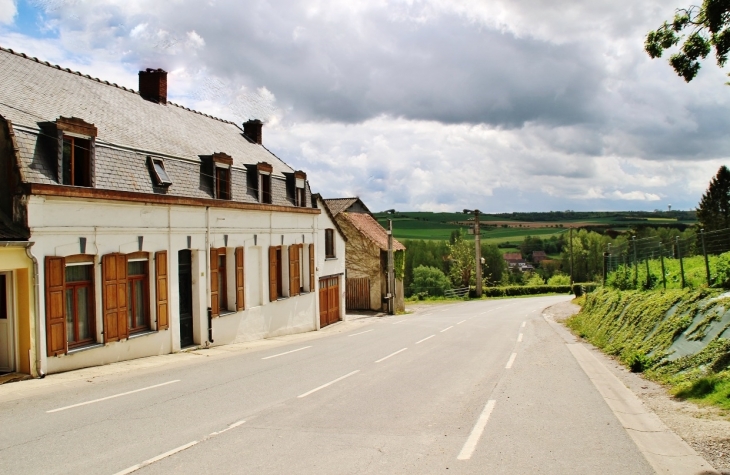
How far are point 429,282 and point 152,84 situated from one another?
209 feet

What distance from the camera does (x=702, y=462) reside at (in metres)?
7.39

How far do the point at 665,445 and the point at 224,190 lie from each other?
16773 millimetres

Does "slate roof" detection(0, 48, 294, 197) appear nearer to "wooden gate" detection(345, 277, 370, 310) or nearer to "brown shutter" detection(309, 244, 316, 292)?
"brown shutter" detection(309, 244, 316, 292)

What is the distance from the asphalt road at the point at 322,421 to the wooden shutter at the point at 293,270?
10.8m

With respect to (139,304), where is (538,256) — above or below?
below

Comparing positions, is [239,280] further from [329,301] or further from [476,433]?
[476,433]

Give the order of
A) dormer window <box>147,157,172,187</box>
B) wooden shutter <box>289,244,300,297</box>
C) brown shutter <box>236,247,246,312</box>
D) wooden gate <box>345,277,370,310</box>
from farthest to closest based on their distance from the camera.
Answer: wooden gate <box>345,277,370,310</box> → wooden shutter <box>289,244,300,297</box> → brown shutter <box>236,247,246,312</box> → dormer window <box>147,157,172,187</box>

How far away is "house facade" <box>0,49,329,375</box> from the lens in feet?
44.9

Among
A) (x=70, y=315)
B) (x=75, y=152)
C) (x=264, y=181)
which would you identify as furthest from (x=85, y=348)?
(x=264, y=181)

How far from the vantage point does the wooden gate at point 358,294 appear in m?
42.7

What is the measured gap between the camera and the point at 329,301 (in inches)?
1298

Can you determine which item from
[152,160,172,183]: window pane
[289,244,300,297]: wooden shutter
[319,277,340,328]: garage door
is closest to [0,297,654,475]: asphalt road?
[152,160,172,183]: window pane

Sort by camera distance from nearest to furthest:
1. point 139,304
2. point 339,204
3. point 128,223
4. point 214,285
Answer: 1. point 128,223
2. point 139,304
3. point 214,285
4. point 339,204

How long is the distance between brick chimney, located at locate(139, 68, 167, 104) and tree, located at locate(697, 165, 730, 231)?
77.2m
